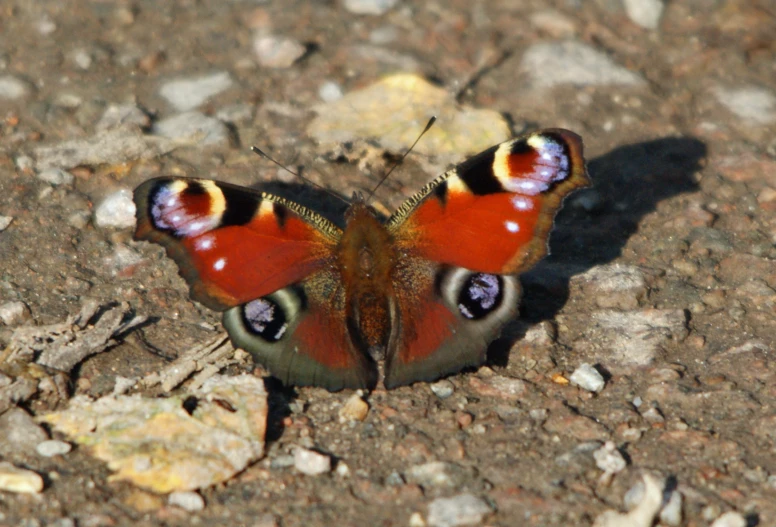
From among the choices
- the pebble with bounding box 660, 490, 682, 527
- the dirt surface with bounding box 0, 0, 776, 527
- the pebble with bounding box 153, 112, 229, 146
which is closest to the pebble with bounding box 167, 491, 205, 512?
Result: the dirt surface with bounding box 0, 0, 776, 527

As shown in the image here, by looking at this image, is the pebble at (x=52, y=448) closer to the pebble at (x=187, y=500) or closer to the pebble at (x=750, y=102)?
the pebble at (x=187, y=500)

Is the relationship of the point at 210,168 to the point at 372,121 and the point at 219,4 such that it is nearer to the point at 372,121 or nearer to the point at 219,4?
the point at 372,121

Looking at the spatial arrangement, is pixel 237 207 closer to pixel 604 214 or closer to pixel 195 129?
pixel 195 129

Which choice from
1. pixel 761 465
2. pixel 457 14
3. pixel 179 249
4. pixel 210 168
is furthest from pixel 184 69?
pixel 761 465

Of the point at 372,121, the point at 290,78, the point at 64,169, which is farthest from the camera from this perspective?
the point at 290,78

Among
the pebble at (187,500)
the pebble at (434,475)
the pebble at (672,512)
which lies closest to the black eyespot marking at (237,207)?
the pebble at (187,500)

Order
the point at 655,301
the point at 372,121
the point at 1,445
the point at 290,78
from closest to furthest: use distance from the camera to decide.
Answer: the point at 1,445, the point at 655,301, the point at 372,121, the point at 290,78

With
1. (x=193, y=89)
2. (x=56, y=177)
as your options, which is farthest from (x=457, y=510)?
(x=193, y=89)
